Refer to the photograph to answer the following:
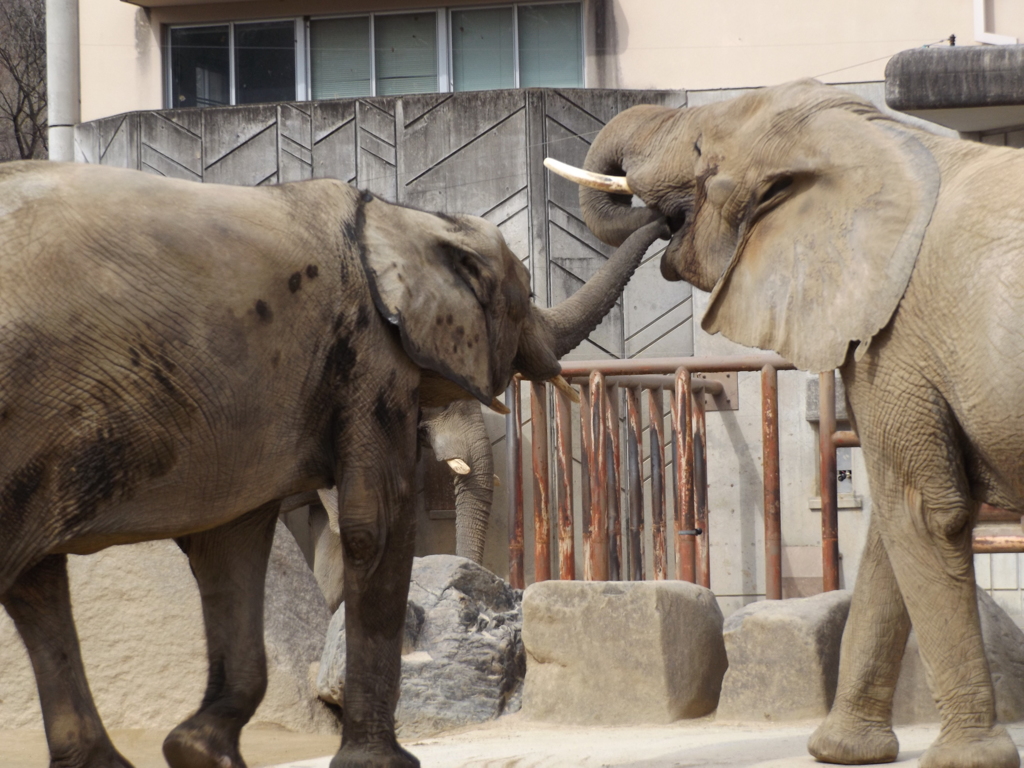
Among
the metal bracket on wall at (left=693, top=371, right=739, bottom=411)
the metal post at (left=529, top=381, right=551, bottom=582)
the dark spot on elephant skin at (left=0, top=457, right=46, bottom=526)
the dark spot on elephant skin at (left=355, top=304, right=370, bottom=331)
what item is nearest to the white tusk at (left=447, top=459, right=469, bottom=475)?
the metal bracket on wall at (left=693, top=371, right=739, bottom=411)

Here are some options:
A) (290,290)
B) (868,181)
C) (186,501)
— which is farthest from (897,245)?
(186,501)

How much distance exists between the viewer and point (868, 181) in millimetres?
4262

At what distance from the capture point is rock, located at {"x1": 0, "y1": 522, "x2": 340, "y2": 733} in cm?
635

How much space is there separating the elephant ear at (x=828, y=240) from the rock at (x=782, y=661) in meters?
1.50

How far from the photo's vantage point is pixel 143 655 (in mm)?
6438

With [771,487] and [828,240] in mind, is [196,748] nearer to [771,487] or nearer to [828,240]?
[828,240]

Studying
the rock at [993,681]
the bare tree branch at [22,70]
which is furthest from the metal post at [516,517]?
the bare tree branch at [22,70]

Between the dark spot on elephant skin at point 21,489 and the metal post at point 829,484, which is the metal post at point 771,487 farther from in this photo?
the dark spot on elephant skin at point 21,489

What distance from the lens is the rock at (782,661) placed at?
5.60 meters

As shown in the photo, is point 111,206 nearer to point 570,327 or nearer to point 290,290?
point 290,290

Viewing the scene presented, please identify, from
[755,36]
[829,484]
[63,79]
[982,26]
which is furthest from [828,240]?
[63,79]

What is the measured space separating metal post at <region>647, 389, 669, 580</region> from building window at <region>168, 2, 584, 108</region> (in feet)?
21.3

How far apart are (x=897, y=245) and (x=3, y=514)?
2.37 metres

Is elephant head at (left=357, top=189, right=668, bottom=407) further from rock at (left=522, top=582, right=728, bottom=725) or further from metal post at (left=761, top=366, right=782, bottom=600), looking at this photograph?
metal post at (left=761, top=366, right=782, bottom=600)
